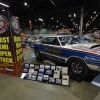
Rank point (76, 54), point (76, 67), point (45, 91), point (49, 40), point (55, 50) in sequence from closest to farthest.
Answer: point (45, 91)
point (76, 54)
point (76, 67)
point (55, 50)
point (49, 40)

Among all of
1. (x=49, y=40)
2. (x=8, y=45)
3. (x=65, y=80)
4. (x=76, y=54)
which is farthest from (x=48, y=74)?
(x=49, y=40)

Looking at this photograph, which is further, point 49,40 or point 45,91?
point 49,40

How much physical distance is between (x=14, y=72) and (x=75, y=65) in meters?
2.37

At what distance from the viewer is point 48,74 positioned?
2969 mm

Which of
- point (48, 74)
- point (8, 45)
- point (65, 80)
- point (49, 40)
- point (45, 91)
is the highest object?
point (49, 40)

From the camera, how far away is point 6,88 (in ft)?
8.59

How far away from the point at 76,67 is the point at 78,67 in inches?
3.0

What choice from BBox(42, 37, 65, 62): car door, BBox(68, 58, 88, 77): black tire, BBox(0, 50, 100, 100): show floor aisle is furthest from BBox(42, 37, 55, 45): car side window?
BBox(0, 50, 100, 100): show floor aisle

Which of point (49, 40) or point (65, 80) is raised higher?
point (49, 40)

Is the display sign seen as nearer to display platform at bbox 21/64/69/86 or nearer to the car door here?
display platform at bbox 21/64/69/86

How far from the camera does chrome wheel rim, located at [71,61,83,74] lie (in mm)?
2982

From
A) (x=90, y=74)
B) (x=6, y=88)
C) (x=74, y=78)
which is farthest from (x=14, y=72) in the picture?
(x=90, y=74)

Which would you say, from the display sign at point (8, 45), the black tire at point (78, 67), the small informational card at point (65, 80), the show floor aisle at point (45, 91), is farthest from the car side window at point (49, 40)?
the show floor aisle at point (45, 91)

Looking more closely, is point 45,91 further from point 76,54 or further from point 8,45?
point 8,45
